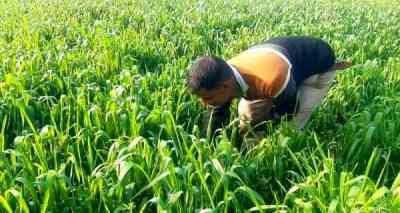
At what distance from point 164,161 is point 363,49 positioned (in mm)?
3735

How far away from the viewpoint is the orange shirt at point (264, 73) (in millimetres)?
2580

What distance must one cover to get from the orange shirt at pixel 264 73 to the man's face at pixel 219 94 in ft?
0.50

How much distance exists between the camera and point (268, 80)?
257 centimetres

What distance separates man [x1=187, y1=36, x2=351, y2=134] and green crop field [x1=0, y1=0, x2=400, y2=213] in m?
0.14

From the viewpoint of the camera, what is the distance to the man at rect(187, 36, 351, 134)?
2.40 meters

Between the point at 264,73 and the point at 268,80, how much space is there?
0.18 ft

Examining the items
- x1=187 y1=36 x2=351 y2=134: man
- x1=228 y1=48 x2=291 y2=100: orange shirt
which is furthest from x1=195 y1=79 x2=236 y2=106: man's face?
x1=228 y1=48 x2=291 y2=100: orange shirt

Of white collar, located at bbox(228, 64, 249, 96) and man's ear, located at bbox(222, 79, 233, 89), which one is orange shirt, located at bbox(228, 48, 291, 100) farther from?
man's ear, located at bbox(222, 79, 233, 89)

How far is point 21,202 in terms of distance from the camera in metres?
1.82

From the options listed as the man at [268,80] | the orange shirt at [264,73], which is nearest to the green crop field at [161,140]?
the man at [268,80]

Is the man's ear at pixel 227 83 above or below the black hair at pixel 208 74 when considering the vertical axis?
below

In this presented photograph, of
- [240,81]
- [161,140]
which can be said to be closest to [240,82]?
[240,81]

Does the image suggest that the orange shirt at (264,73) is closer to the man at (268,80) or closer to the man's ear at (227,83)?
the man at (268,80)

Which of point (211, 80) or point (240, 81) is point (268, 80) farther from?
point (211, 80)
